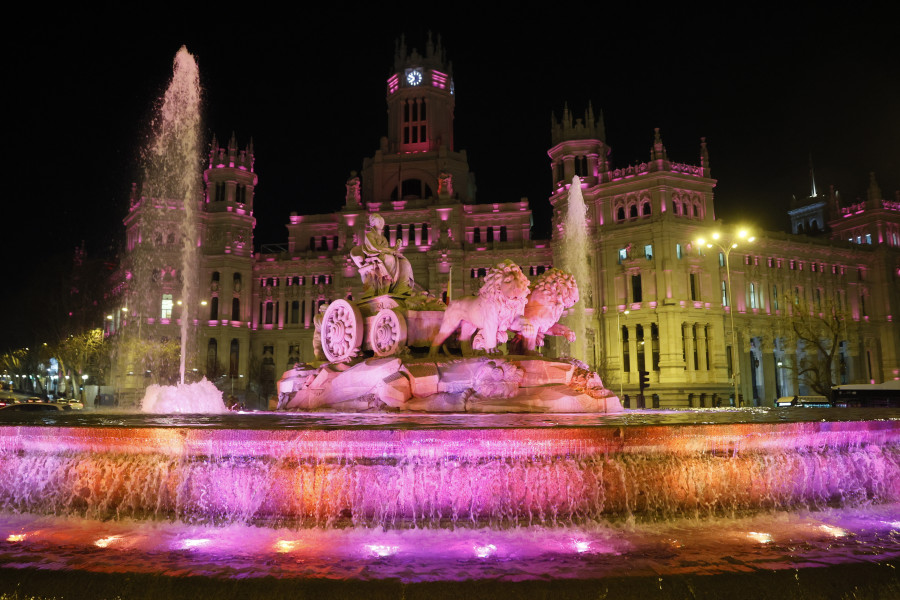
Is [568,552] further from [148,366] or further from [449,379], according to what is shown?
[148,366]

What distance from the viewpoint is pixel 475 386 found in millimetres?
15383

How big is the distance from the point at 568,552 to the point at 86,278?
227ft

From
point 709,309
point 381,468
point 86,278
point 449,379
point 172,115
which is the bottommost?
point 381,468

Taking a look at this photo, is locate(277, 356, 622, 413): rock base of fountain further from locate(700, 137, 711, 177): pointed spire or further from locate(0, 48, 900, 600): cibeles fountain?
locate(700, 137, 711, 177): pointed spire

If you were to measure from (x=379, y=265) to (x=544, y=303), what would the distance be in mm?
4841

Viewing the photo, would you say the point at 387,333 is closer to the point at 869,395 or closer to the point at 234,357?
the point at 869,395

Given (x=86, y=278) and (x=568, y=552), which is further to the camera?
(x=86, y=278)

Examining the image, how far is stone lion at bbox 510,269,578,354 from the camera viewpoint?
16219 millimetres

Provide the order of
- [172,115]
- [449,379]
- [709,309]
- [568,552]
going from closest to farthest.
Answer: [568,552] → [449,379] → [172,115] → [709,309]

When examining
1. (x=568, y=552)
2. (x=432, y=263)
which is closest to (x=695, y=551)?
(x=568, y=552)

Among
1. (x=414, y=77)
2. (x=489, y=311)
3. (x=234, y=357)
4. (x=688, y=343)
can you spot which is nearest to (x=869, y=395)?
(x=688, y=343)

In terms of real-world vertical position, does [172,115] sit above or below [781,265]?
above

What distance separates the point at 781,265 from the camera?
6638cm

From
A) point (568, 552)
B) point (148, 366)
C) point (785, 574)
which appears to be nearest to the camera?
point (785, 574)
